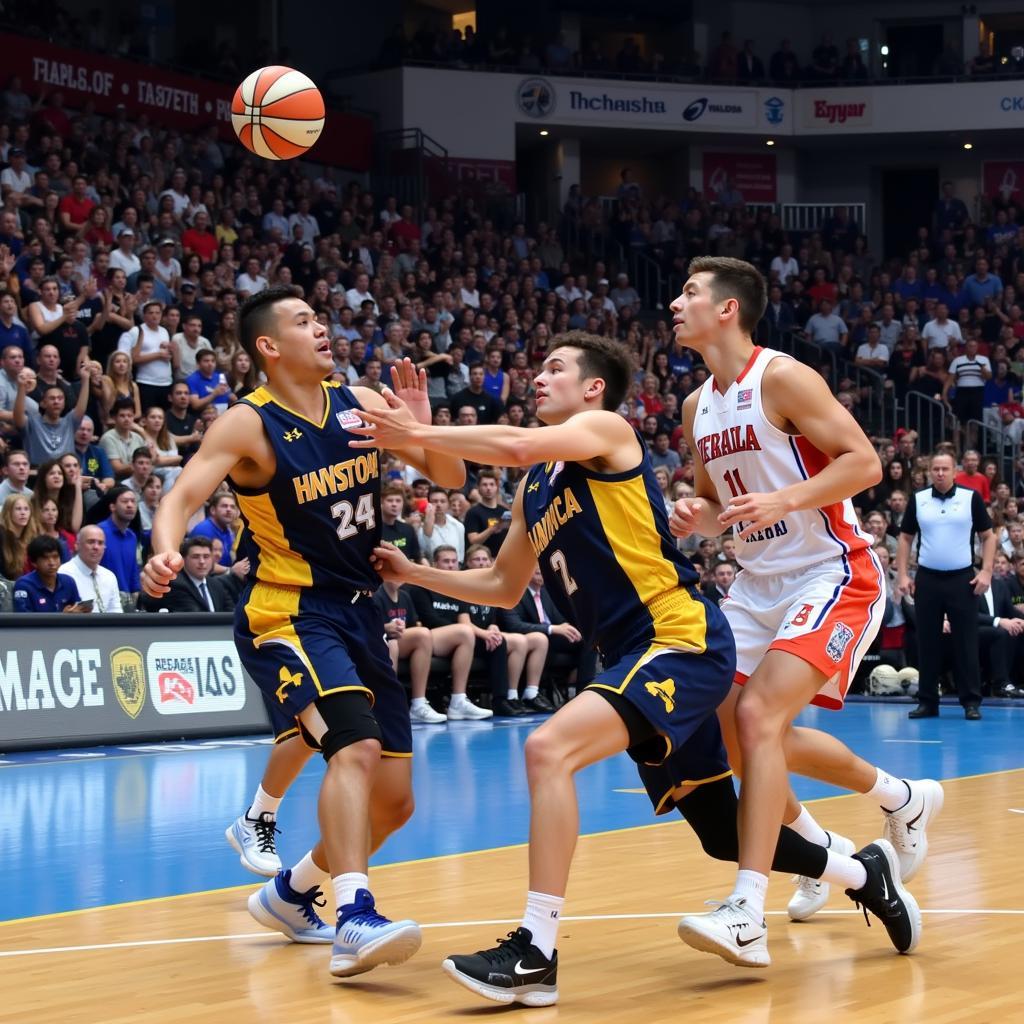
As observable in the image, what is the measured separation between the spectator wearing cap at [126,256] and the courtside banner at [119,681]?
533 centimetres

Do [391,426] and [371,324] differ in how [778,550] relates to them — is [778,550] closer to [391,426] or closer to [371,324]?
[391,426]

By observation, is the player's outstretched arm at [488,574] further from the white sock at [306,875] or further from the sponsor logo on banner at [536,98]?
the sponsor logo on banner at [536,98]

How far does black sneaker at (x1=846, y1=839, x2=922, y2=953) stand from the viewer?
5.01 meters

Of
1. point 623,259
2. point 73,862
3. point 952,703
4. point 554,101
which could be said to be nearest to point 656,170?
point 554,101

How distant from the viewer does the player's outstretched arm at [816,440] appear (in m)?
4.83

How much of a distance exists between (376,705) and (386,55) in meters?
24.6

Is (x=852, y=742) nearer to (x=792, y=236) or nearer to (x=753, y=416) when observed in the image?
(x=753, y=416)

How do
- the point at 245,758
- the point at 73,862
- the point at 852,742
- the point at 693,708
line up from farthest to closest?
the point at 852,742, the point at 245,758, the point at 73,862, the point at 693,708

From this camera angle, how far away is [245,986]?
15.3ft

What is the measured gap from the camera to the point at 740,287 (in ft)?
17.2

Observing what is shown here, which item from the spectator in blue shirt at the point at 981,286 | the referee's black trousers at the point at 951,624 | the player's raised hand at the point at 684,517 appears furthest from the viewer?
the spectator in blue shirt at the point at 981,286

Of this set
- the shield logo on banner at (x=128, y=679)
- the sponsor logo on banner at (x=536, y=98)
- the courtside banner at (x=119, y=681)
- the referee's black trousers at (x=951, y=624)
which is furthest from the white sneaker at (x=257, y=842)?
the sponsor logo on banner at (x=536, y=98)

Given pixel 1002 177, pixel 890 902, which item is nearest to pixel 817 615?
pixel 890 902

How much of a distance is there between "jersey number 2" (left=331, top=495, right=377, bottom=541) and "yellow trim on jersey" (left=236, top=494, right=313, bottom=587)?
6.4 inches
